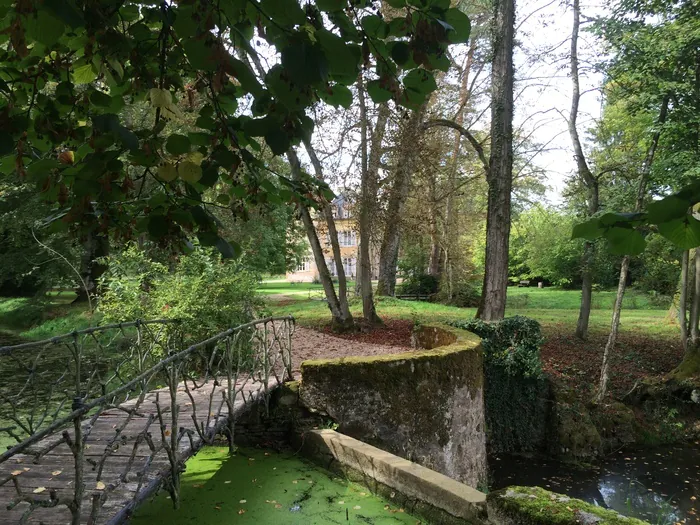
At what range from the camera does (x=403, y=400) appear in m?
6.33

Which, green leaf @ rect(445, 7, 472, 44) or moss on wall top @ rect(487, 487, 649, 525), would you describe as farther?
moss on wall top @ rect(487, 487, 649, 525)

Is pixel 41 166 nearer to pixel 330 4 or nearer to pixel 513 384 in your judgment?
pixel 330 4

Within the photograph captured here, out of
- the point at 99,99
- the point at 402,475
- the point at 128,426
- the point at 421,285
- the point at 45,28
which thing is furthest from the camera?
the point at 421,285

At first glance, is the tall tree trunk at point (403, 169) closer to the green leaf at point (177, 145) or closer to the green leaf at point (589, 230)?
the green leaf at point (177, 145)

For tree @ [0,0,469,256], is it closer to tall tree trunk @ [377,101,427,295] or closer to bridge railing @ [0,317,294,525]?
bridge railing @ [0,317,294,525]

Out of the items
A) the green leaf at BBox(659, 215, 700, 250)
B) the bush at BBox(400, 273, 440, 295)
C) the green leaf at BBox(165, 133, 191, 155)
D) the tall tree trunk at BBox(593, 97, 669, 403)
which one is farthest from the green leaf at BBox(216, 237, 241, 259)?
the bush at BBox(400, 273, 440, 295)

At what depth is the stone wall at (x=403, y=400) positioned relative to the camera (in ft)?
20.2

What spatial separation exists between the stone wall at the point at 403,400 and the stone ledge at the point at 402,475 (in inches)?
18.9

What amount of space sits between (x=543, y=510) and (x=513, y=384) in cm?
725

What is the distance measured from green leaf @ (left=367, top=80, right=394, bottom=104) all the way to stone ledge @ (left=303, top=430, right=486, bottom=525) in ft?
9.99

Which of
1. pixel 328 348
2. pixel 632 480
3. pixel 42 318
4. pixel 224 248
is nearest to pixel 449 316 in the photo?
pixel 328 348

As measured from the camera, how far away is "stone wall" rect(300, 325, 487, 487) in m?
6.15

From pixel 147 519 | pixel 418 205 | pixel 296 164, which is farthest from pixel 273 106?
pixel 418 205

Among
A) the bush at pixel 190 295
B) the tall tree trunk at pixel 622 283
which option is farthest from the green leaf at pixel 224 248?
the tall tree trunk at pixel 622 283
